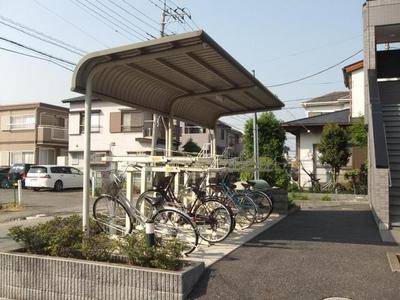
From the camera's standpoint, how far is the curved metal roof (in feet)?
22.1

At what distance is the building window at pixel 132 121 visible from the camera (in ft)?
104

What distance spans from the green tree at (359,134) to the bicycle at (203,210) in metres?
12.4

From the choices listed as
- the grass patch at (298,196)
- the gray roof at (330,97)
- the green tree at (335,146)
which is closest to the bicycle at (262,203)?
the grass patch at (298,196)

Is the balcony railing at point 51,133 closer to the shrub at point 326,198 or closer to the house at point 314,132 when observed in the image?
the house at point 314,132

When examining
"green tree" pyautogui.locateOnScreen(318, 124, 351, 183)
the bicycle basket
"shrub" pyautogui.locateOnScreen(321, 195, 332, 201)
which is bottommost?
"shrub" pyautogui.locateOnScreen(321, 195, 332, 201)

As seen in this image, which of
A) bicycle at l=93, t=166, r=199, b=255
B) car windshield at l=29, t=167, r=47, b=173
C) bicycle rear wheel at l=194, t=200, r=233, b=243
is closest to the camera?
bicycle at l=93, t=166, r=199, b=255

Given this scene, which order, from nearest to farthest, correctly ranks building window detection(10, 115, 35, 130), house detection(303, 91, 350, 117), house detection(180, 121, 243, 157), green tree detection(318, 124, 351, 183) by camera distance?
green tree detection(318, 124, 351, 183) < building window detection(10, 115, 35, 130) < house detection(303, 91, 350, 117) < house detection(180, 121, 243, 157)

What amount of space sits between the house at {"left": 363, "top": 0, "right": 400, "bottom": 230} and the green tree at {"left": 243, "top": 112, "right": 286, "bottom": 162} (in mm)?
6070

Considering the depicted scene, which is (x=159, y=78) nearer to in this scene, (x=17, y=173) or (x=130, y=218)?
(x=130, y=218)

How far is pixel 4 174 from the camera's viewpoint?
28.0 metres

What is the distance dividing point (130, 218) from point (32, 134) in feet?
98.7

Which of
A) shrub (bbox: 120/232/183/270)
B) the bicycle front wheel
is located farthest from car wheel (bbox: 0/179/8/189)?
shrub (bbox: 120/232/183/270)

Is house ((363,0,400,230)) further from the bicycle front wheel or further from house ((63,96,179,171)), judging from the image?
house ((63,96,179,171))

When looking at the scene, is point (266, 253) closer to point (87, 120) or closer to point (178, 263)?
point (178, 263)
